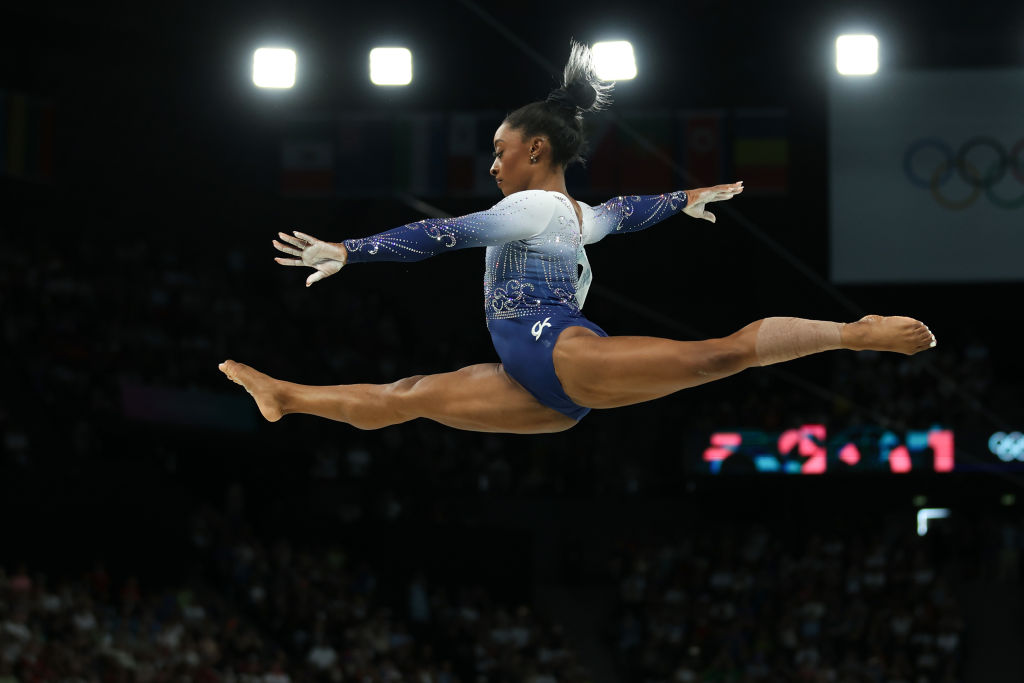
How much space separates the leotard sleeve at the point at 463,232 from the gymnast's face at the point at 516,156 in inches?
5.1

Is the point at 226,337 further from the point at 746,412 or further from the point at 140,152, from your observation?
the point at 746,412

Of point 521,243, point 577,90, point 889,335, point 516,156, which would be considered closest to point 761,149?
point 577,90

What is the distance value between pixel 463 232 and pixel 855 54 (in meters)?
6.29

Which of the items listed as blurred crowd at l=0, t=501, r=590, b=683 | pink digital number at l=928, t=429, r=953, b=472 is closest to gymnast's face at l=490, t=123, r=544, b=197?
blurred crowd at l=0, t=501, r=590, b=683

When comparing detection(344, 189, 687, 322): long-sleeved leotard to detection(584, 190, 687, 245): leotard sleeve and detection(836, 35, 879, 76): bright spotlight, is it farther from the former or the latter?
detection(836, 35, 879, 76): bright spotlight

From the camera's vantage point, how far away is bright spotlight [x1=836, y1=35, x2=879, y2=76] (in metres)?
9.66

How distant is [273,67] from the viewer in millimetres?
9844

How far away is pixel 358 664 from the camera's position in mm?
12641

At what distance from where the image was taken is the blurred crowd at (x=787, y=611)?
13789 millimetres

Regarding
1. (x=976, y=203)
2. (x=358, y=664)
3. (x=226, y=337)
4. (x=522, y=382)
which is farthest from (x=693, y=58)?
(x=522, y=382)

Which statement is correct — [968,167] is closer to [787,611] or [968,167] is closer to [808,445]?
[808,445]

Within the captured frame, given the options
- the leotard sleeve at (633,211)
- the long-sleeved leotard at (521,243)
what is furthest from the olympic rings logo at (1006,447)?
the long-sleeved leotard at (521,243)

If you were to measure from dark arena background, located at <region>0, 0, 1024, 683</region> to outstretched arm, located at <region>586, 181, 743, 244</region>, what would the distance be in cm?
639

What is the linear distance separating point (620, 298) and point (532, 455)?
3388 millimetres
